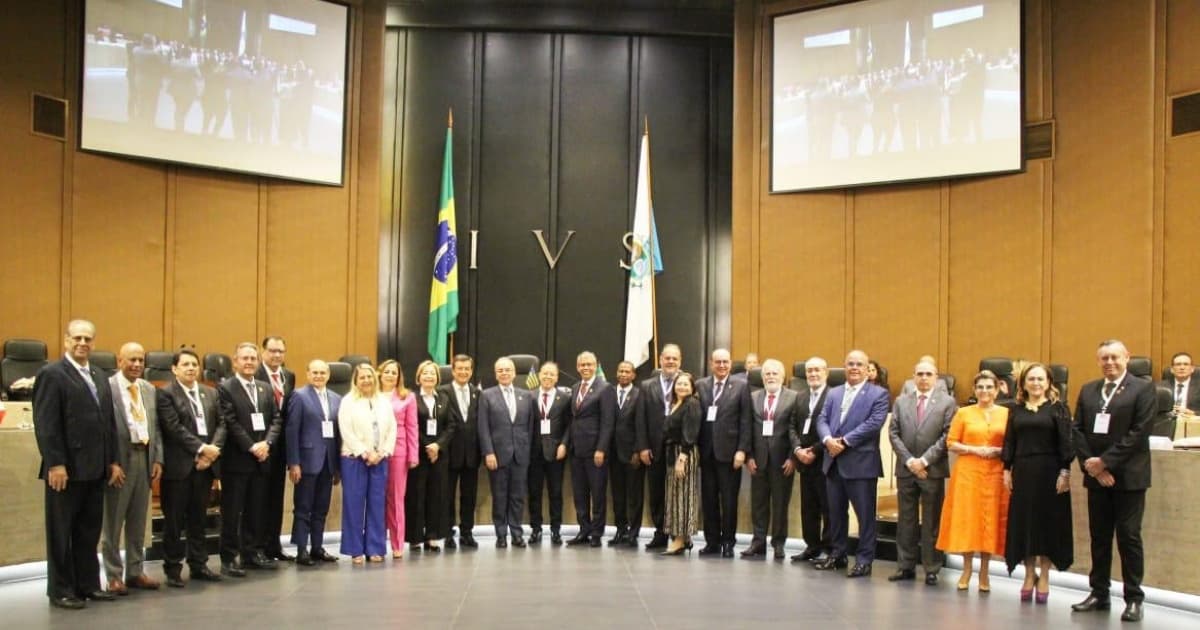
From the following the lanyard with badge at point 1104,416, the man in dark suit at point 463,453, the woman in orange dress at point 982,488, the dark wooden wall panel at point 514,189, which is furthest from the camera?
the dark wooden wall panel at point 514,189

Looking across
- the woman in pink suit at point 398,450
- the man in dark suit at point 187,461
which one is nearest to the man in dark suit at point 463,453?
the woman in pink suit at point 398,450

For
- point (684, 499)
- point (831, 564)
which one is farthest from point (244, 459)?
point (831, 564)

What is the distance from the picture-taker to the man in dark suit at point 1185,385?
25.1ft

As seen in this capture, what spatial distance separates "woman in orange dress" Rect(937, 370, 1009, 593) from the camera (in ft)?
18.7

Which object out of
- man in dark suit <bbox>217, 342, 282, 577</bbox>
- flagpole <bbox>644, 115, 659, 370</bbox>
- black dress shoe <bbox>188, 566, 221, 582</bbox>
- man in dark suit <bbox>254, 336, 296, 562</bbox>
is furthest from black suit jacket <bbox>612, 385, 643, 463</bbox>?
flagpole <bbox>644, 115, 659, 370</bbox>

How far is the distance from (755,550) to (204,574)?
343 cm

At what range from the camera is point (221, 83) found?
10.1 m

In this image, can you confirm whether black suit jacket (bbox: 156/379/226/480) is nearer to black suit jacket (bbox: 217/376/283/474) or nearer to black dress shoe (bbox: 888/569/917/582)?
black suit jacket (bbox: 217/376/283/474)

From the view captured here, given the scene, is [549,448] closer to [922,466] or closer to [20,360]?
[922,466]

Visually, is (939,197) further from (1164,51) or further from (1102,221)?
(1164,51)

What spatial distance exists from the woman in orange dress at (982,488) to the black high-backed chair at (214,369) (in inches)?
250

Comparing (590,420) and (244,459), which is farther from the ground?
(590,420)

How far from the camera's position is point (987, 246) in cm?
996

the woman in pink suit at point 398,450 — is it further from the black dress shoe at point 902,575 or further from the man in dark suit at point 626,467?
the black dress shoe at point 902,575
